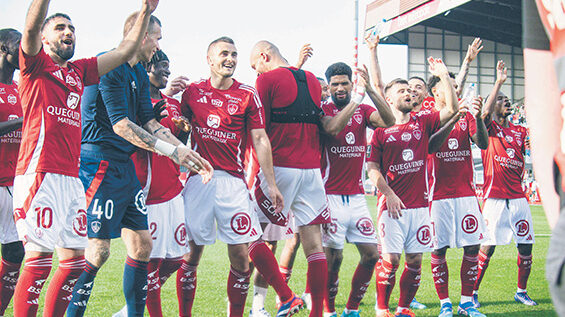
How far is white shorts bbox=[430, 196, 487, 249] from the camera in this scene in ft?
20.4

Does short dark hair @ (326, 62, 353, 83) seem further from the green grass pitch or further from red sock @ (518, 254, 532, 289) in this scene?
red sock @ (518, 254, 532, 289)

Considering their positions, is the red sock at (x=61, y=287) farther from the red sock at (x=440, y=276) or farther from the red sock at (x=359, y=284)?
the red sock at (x=440, y=276)

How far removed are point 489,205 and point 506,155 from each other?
0.72 m

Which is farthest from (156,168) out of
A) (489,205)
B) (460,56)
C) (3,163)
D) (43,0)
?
(460,56)

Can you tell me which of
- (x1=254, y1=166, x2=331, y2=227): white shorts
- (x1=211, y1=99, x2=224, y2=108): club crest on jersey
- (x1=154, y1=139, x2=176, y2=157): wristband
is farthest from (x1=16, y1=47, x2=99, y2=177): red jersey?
(x1=254, y1=166, x2=331, y2=227): white shorts

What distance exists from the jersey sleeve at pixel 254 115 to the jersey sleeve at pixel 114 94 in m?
1.12

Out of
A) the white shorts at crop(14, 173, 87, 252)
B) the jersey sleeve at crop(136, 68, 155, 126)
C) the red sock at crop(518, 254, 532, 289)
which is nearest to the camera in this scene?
the white shorts at crop(14, 173, 87, 252)

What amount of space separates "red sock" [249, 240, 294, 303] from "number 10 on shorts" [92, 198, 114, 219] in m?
1.36

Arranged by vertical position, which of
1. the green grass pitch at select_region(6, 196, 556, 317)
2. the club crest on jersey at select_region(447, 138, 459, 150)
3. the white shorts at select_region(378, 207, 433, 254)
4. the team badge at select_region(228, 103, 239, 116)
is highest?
Answer: the team badge at select_region(228, 103, 239, 116)

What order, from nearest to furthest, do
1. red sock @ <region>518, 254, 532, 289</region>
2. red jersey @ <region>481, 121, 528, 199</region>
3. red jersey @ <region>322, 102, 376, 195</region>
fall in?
red jersey @ <region>322, 102, 376, 195</region>
red sock @ <region>518, 254, 532, 289</region>
red jersey @ <region>481, 121, 528, 199</region>

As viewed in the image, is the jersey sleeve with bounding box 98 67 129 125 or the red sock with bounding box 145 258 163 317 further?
the red sock with bounding box 145 258 163 317

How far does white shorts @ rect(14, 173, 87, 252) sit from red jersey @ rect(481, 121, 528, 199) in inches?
215

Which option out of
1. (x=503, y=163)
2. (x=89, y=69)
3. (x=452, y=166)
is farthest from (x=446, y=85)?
(x=89, y=69)

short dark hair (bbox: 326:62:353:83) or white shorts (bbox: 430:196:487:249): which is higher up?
short dark hair (bbox: 326:62:353:83)
